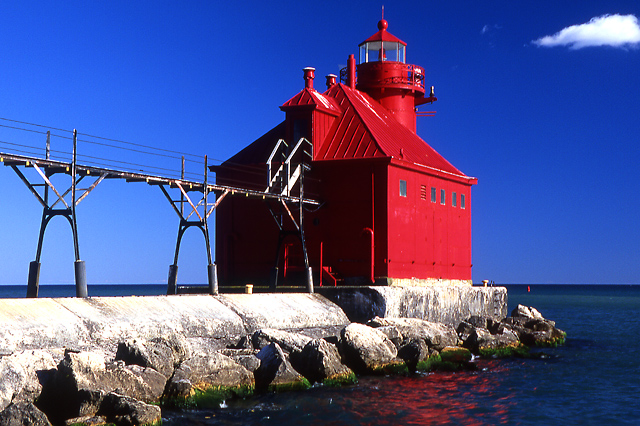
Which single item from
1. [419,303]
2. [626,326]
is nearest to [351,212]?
[419,303]

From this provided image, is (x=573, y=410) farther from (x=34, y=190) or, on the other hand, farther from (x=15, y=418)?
(x=34, y=190)

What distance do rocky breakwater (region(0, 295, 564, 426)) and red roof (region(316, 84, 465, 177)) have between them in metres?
6.20

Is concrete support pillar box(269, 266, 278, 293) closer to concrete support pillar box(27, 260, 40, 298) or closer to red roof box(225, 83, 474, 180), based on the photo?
red roof box(225, 83, 474, 180)

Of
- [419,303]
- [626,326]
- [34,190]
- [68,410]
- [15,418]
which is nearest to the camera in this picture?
[15,418]

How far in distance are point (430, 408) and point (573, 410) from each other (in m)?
3.05

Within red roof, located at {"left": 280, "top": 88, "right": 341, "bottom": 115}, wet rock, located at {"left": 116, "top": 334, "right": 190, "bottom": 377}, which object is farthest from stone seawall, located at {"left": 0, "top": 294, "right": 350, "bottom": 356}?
red roof, located at {"left": 280, "top": 88, "right": 341, "bottom": 115}

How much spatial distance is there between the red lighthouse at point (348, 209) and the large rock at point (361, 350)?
6.89 metres

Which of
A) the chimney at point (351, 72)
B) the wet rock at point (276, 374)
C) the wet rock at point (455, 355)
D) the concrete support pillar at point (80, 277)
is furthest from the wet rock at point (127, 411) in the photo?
the chimney at point (351, 72)

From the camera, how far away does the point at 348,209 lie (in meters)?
26.3

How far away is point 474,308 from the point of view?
96.1 ft

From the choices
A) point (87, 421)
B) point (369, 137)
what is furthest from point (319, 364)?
point (369, 137)

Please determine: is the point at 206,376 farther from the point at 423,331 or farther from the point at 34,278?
the point at 423,331

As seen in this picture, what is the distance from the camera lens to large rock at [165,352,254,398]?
13922mm

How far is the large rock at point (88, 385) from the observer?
1230 centimetres
